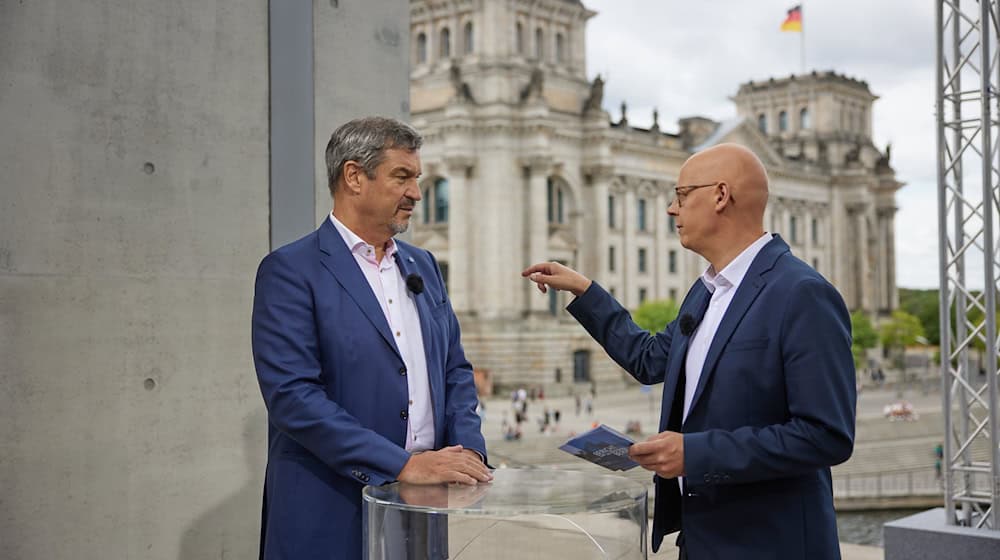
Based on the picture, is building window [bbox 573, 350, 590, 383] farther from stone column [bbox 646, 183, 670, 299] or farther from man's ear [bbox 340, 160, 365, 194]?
man's ear [bbox 340, 160, 365, 194]

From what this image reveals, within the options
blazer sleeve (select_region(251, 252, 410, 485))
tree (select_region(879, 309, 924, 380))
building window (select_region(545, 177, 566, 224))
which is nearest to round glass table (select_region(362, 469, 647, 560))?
blazer sleeve (select_region(251, 252, 410, 485))

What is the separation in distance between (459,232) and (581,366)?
28.6 feet

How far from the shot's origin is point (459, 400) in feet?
11.8

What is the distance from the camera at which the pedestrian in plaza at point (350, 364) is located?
10.2 ft

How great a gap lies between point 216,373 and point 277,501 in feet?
6.34

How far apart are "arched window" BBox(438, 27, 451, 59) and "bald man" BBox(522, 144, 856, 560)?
48.5 metres

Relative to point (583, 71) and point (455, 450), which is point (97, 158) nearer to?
point (455, 450)

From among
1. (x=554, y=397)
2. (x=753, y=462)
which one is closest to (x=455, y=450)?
(x=753, y=462)

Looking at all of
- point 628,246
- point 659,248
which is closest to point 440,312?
point 628,246

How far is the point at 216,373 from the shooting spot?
200 inches

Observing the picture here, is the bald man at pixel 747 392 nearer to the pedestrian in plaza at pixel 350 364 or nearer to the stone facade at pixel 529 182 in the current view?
the pedestrian in plaza at pixel 350 364

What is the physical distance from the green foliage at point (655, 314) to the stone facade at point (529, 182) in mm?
2660

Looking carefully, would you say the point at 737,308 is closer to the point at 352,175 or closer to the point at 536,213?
the point at 352,175

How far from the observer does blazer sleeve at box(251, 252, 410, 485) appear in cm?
308
